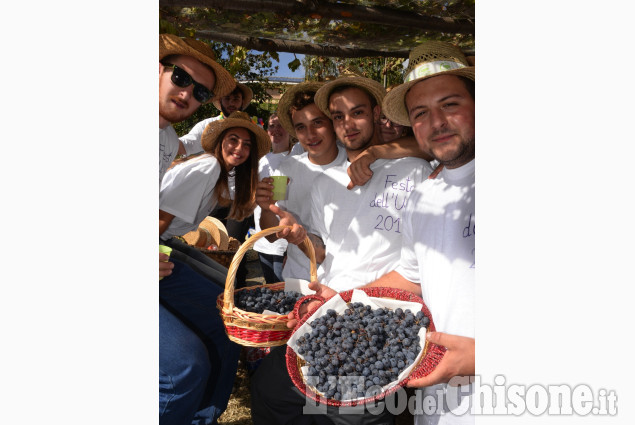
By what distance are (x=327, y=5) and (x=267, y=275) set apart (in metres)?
2.58

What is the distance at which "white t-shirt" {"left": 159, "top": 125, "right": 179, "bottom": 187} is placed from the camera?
2.39 m

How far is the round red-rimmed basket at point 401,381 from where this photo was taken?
1.53 meters

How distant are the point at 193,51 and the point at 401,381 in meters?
2.03

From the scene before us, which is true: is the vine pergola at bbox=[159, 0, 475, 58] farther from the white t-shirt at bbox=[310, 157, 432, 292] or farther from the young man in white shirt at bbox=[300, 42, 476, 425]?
the young man in white shirt at bbox=[300, 42, 476, 425]

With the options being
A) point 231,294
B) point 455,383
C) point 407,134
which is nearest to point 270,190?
point 231,294

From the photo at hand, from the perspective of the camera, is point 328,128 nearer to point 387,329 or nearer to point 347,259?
point 347,259

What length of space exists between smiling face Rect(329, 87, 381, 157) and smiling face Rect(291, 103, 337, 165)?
0.22 metres

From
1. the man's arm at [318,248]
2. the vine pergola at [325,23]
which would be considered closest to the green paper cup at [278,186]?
the man's arm at [318,248]

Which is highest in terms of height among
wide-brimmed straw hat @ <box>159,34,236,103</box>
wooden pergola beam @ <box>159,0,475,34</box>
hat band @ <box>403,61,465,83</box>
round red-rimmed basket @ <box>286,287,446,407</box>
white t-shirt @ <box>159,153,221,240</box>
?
wooden pergola beam @ <box>159,0,475,34</box>

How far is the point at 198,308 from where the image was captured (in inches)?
101

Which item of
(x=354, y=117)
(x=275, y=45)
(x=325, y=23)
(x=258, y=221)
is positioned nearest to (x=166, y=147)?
(x=354, y=117)

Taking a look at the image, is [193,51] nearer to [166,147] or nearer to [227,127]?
[166,147]

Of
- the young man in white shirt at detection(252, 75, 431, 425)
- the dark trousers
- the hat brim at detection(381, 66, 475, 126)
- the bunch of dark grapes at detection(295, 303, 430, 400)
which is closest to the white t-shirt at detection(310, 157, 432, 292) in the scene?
the young man in white shirt at detection(252, 75, 431, 425)

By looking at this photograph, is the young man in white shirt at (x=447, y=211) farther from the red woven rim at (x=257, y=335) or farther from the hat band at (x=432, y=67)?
the red woven rim at (x=257, y=335)
